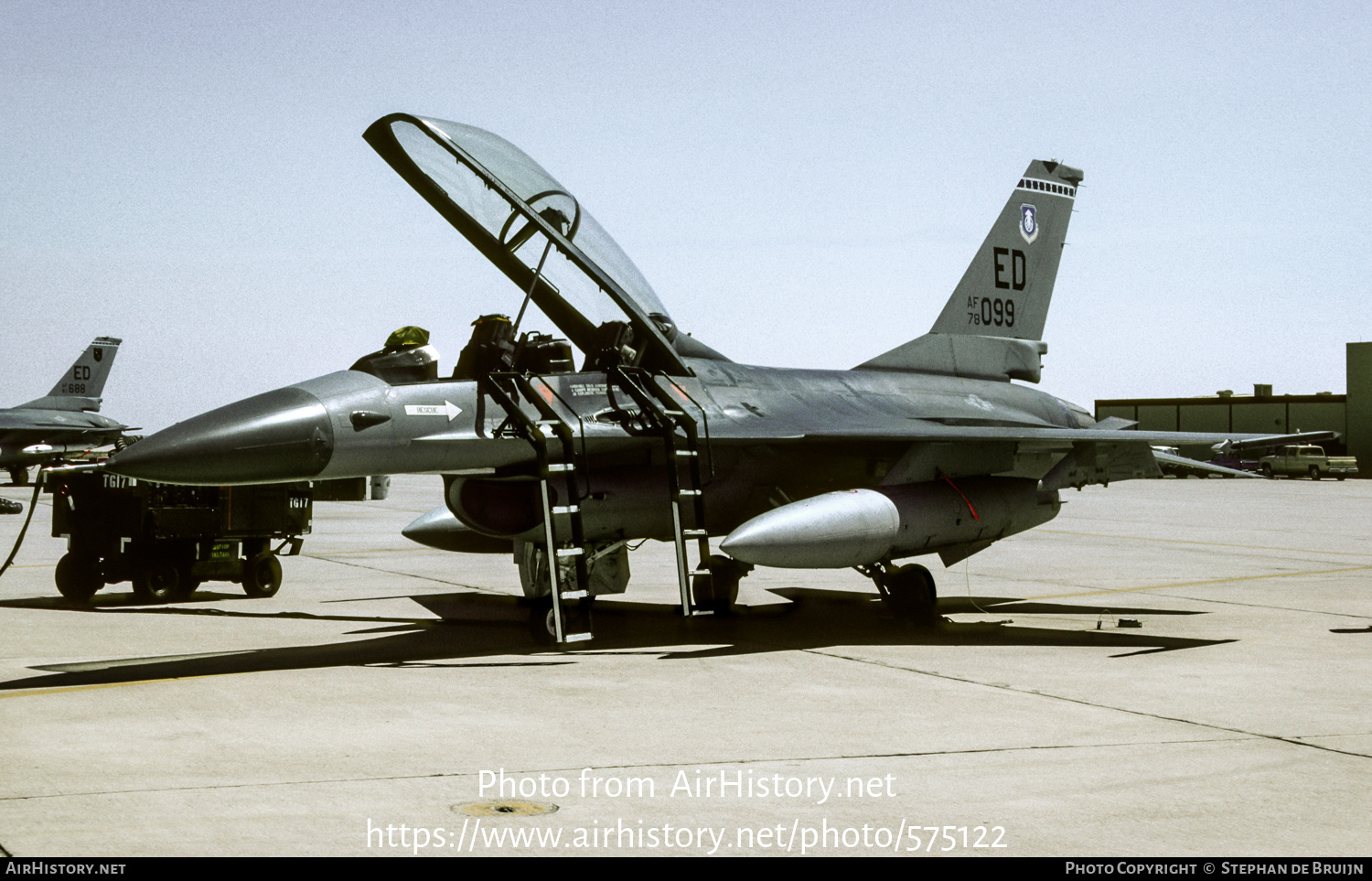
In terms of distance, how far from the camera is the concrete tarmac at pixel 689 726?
4836mm

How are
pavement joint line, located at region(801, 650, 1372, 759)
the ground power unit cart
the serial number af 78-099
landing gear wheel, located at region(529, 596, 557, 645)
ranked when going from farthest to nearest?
the serial number af 78-099
the ground power unit cart
landing gear wheel, located at region(529, 596, 557, 645)
pavement joint line, located at region(801, 650, 1372, 759)

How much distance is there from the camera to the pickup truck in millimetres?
53906

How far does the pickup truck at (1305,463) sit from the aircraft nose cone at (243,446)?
5243cm

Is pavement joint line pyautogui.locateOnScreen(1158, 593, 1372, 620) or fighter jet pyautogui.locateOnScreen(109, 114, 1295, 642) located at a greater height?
fighter jet pyautogui.locateOnScreen(109, 114, 1295, 642)

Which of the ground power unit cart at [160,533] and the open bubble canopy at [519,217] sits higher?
the open bubble canopy at [519,217]

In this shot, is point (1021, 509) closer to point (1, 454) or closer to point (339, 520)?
point (339, 520)

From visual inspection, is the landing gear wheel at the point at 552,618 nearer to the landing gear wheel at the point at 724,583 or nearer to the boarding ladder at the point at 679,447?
the boarding ladder at the point at 679,447

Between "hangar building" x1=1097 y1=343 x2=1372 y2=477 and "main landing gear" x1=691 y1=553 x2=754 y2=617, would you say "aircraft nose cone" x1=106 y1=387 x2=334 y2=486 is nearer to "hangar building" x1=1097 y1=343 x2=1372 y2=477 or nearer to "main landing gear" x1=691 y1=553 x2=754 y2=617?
"main landing gear" x1=691 y1=553 x2=754 y2=617

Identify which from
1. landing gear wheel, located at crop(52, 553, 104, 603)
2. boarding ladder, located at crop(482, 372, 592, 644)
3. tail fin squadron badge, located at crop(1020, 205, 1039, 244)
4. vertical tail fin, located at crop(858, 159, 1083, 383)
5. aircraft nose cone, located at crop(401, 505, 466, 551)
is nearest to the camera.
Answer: boarding ladder, located at crop(482, 372, 592, 644)

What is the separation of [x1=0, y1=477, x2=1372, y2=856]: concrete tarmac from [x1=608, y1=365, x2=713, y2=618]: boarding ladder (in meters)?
0.64

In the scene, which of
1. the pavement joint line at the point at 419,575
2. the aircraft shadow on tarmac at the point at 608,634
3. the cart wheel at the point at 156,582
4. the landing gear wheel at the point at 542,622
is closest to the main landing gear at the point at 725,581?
the aircraft shadow on tarmac at the point at 608,634

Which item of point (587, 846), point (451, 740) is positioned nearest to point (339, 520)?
point (451, 740)

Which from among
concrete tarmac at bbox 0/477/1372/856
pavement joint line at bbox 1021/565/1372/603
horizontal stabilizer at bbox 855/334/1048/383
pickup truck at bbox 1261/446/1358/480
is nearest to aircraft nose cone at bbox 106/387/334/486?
concrete tarmac at bbox 0/477/1372/856

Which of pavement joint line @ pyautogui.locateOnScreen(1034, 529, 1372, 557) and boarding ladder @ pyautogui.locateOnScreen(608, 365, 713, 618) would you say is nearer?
boarding ladder @ pyautogui.locateOnScreen(608, 365, 713, 618)
